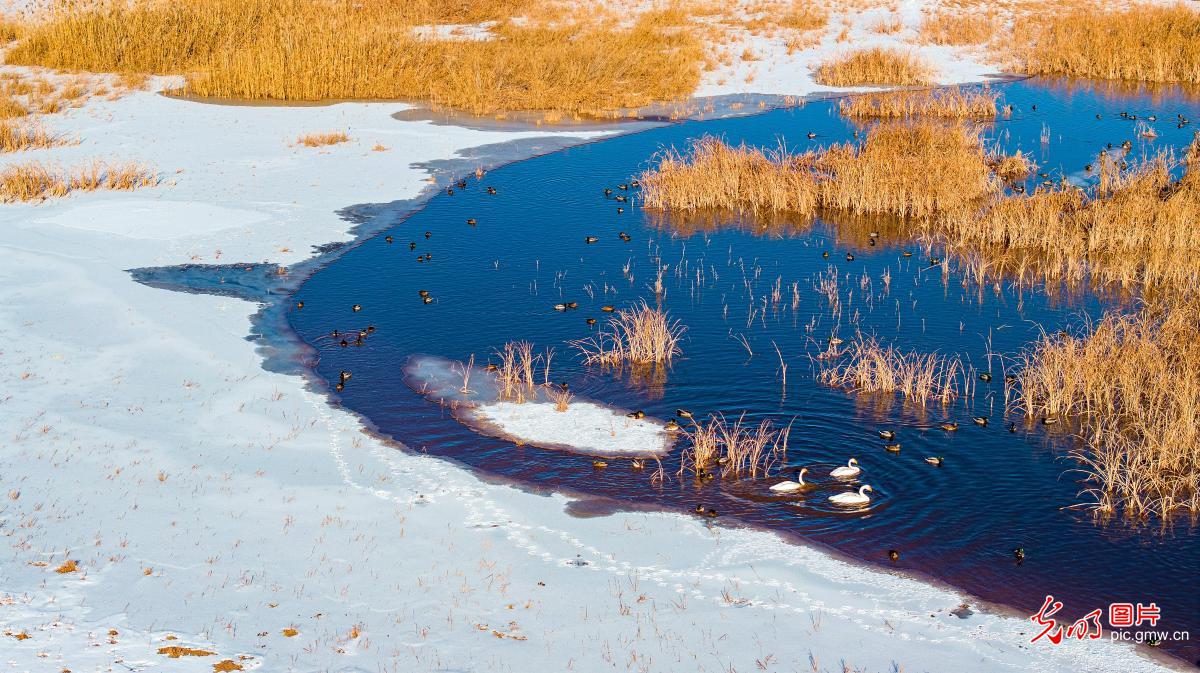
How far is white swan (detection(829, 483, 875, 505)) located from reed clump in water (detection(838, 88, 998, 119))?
23.4 meters

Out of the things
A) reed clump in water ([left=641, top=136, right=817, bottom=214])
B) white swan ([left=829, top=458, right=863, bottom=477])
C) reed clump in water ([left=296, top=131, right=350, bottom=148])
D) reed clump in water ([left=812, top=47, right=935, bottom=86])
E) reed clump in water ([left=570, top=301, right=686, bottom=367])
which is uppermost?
reed clump in water ([left=812, top=47, right=935, bottom=86])

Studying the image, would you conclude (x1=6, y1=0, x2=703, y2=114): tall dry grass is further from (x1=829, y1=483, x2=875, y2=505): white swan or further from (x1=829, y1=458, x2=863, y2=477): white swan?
(x1=829, y1=483, x2=875, y2=505): white swan

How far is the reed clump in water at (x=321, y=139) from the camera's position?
30.6m

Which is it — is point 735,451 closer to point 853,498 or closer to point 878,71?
point 853,498

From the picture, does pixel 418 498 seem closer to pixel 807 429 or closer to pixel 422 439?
pixel 422 439

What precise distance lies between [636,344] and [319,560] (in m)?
7.01

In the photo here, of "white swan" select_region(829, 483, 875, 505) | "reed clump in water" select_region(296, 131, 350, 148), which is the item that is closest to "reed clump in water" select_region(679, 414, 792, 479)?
"white swan" select_region(829, 483, 875, 505)

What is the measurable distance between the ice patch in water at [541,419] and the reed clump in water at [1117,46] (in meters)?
33.2

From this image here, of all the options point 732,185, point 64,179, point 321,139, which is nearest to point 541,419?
point 732,185

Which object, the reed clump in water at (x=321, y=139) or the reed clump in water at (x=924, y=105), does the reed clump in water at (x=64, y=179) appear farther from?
the reed clump in water at (x=924, y=105)

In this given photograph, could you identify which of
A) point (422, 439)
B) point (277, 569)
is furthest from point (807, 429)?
point (277, 569)

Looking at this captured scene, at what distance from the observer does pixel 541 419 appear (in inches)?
573

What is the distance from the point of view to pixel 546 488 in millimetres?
12625

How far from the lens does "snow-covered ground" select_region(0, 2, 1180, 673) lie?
356 inches
